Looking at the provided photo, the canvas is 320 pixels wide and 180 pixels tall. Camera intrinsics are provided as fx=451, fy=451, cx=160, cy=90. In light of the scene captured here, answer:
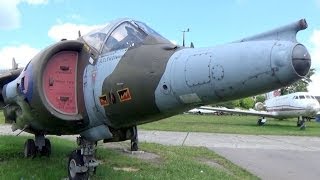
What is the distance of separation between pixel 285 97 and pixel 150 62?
3012 centimetres

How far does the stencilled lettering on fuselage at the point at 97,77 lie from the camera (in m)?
6.08

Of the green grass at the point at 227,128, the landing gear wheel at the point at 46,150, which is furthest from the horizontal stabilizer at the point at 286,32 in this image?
the green grass at the point at 227,128

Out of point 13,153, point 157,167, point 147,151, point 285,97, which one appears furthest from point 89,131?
point 285,97

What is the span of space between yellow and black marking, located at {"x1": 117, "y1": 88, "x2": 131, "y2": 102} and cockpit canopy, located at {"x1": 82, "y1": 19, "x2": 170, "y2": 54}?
684 millimetres

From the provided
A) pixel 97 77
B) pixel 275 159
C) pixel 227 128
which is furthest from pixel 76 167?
pixel 227 128

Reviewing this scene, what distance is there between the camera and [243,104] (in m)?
74.1

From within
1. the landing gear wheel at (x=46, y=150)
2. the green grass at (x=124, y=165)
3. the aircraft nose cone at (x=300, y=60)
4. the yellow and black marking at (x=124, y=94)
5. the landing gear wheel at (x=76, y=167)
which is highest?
the aircraft nose cone at (x=300, y=60)

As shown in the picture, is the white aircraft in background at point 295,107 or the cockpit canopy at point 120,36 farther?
the white aircraft in background at point 295,107

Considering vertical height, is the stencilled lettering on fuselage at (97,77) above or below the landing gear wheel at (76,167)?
above

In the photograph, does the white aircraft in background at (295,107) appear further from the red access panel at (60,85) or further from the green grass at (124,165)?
the red access panel at (60,85)

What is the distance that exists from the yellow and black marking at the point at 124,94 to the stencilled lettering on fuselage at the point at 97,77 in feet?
1.24

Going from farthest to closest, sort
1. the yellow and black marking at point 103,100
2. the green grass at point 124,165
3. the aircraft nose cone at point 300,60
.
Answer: the green grass at point 124,165
the yellow and black marking at point 103,100
the aircraft nose cone at point 300,60

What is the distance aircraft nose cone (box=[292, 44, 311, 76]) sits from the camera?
4133mm

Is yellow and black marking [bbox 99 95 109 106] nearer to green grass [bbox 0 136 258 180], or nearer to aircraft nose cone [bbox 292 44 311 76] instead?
green grass [bbox 0 136 258 180]
